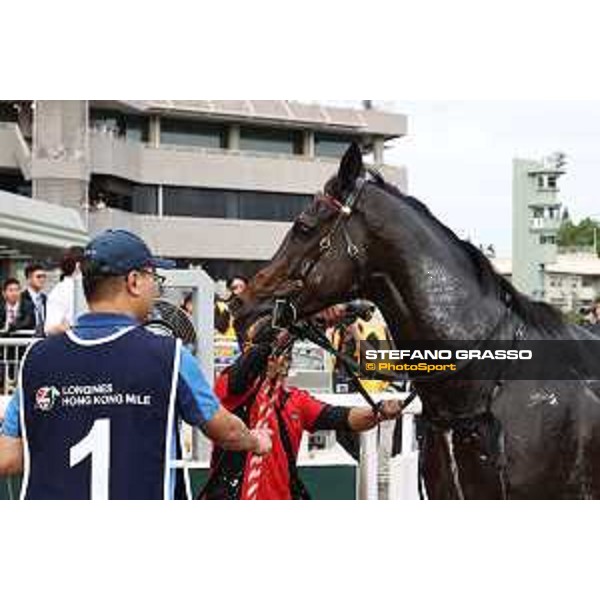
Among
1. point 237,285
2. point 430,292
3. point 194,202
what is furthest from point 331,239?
point 194,202

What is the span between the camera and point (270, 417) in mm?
3453

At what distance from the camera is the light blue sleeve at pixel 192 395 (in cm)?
238

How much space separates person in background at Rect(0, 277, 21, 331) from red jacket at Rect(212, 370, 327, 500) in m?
1.84

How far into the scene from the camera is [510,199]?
13.2ft

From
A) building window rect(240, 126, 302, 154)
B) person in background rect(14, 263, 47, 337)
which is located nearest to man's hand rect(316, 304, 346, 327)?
building window rect(240, 126, 302, 154)

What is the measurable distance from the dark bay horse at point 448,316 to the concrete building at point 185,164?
37 cm

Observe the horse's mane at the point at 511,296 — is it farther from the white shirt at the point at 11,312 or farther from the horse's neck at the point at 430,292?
the white shirt at the point at 11,312

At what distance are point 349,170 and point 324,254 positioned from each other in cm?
30

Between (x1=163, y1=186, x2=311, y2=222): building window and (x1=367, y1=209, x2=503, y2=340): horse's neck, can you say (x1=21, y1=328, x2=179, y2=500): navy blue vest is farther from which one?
(x1=163, y1=186, x2=311, y2=222): building window

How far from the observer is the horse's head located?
3.50m

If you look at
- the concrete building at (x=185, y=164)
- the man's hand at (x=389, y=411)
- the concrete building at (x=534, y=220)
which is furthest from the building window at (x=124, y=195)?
the concrete building at (x=534, y=220)
